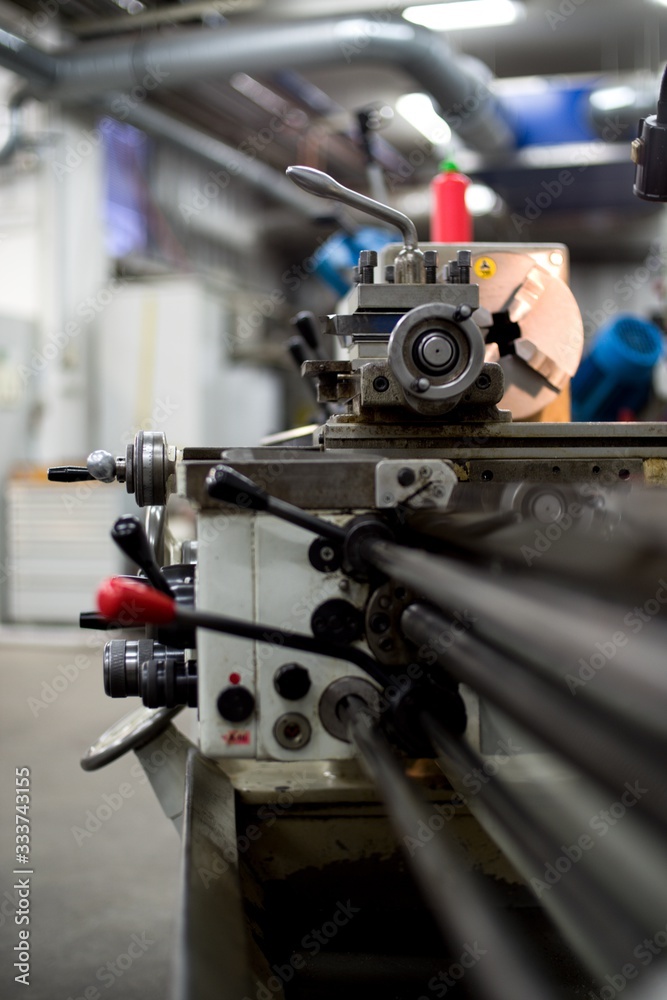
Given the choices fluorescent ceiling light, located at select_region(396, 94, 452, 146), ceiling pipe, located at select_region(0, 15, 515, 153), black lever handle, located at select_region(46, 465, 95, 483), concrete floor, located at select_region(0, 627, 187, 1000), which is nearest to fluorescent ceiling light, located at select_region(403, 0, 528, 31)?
ceiling pipe, located at select_region(0, 15, 515, 153)

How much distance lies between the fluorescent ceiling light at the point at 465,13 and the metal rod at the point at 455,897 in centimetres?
346

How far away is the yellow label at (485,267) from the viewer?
1.24 m

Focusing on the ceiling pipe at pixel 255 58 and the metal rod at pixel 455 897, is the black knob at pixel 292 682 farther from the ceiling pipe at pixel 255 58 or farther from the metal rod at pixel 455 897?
the ceiling pipe at pixel 255 58

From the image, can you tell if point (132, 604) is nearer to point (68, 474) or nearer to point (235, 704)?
point (235, 704)

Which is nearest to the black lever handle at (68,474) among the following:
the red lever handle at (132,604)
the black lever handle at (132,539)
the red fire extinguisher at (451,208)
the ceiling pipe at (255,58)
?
the black lever handle at (132,539)

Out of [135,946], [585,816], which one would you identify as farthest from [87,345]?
[585,816]

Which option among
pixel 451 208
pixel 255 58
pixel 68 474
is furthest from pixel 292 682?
pixel 255 58

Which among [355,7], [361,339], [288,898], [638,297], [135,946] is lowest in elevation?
[135,946]

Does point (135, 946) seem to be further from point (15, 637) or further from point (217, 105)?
point (217, 105)

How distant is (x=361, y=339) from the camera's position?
3.45ft

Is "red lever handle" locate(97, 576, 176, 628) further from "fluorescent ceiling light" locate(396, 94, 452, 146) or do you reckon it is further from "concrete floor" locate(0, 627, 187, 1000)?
"fluorescent ceiling light" locate(396, 94, 452, 146)

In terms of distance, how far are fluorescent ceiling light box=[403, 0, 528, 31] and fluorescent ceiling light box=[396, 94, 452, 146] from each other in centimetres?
78

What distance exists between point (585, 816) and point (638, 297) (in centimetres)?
687

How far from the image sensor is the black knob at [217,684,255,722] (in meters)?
0.76
